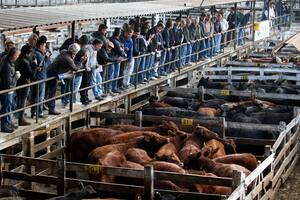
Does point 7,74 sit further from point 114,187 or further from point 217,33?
point 217,33

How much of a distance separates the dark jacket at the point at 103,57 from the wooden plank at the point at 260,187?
18.0 feet

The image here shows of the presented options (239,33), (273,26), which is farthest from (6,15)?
(273,26)

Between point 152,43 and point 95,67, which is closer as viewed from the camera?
point 95,67

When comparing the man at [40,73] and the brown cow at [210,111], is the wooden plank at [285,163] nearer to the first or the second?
the brown cow at [210,111]

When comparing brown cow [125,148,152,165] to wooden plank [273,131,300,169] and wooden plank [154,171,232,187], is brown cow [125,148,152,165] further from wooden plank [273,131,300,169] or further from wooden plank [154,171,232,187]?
wooden plank [273,131,300,169]

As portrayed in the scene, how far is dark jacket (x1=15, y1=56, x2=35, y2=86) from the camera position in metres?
13.1

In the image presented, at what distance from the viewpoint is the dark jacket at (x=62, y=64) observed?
14.2 m

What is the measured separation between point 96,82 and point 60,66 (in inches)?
79.5

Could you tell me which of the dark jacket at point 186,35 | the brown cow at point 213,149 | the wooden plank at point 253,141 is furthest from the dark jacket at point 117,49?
the dark jacket at point 186,35

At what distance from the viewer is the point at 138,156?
1264cm

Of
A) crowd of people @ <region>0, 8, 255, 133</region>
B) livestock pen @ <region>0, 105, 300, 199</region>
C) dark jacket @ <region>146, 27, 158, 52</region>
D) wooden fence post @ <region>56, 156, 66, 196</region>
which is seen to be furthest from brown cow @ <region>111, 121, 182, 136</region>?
dark jacket @ <region>146, 27, 158, 52</region>

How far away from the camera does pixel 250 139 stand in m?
14.6

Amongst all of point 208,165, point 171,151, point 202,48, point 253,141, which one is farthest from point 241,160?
point 202,48

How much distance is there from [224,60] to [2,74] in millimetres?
16848
